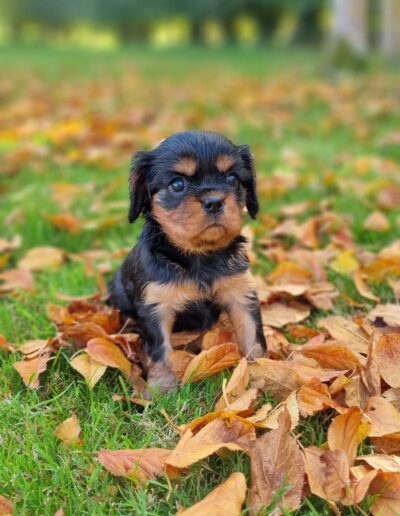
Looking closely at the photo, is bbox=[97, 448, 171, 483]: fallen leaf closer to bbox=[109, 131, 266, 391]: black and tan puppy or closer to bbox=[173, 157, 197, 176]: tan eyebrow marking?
bbox=[109, 131, 266, 391]: black and tan puppy

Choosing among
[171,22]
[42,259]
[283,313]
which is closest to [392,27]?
[42,259]

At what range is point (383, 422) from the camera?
2336 millimetres

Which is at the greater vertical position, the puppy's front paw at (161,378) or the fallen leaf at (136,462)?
the fallen leaf at (136,462)

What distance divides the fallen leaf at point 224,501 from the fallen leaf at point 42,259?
2601 millimetres

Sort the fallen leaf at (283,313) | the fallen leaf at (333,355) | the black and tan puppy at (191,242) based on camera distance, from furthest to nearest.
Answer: the fallen leaf at (283,313) → the black and tan puppy at (191,242) → the fallen leaf at (333,355)

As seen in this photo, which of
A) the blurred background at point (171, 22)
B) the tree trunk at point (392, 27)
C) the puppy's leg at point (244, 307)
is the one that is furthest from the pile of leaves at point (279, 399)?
the blurred background at point (171, 22)

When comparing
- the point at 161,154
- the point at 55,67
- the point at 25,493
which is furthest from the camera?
the point at 55,67

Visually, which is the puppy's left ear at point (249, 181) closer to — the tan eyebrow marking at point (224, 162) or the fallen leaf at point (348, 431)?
the tan eyebrow marking at point (224, 162)

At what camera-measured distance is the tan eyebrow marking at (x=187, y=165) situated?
112 inches

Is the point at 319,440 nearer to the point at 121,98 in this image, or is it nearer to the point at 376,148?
the point at 376,148

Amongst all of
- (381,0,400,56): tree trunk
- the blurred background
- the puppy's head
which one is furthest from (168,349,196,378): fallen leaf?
the blurred background

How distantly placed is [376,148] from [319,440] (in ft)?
18.9

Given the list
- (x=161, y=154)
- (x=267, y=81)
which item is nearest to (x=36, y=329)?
(x=161, y=154)

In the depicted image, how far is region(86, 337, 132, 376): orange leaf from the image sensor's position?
2.82m
